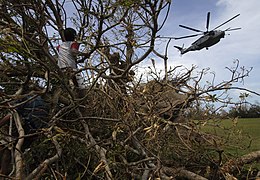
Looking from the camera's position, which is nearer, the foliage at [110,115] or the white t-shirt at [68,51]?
the foliage at [110,115]

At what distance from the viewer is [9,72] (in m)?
3.85

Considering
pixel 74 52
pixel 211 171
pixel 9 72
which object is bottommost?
pixel 211 171

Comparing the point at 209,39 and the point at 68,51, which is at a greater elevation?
the point at 209,39

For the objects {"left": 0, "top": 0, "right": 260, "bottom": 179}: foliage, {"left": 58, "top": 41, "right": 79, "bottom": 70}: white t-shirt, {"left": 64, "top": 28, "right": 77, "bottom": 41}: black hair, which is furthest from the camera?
{"left": 64, "top": 28, "right": 77, "bottom": 41}: black hair

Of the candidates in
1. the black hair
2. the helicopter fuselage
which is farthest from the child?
the helicopter fuselage

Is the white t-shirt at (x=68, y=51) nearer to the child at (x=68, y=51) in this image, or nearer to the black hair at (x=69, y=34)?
the child at (x=68, y=51)

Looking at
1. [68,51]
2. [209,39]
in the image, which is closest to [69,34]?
[68,51]

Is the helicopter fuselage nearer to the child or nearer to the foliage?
the foliage

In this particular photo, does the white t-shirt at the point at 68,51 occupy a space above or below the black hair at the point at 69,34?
below

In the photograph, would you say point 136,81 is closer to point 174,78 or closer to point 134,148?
point 174,78

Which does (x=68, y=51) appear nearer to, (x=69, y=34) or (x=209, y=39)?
(x=69, y=34)

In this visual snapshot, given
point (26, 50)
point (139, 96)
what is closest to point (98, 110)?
point (139, 96)

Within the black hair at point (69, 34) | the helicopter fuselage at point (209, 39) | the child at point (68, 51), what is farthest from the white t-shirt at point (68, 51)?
the helicopter fuselage at point (209, 39)

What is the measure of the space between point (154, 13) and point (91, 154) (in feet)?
5.48
